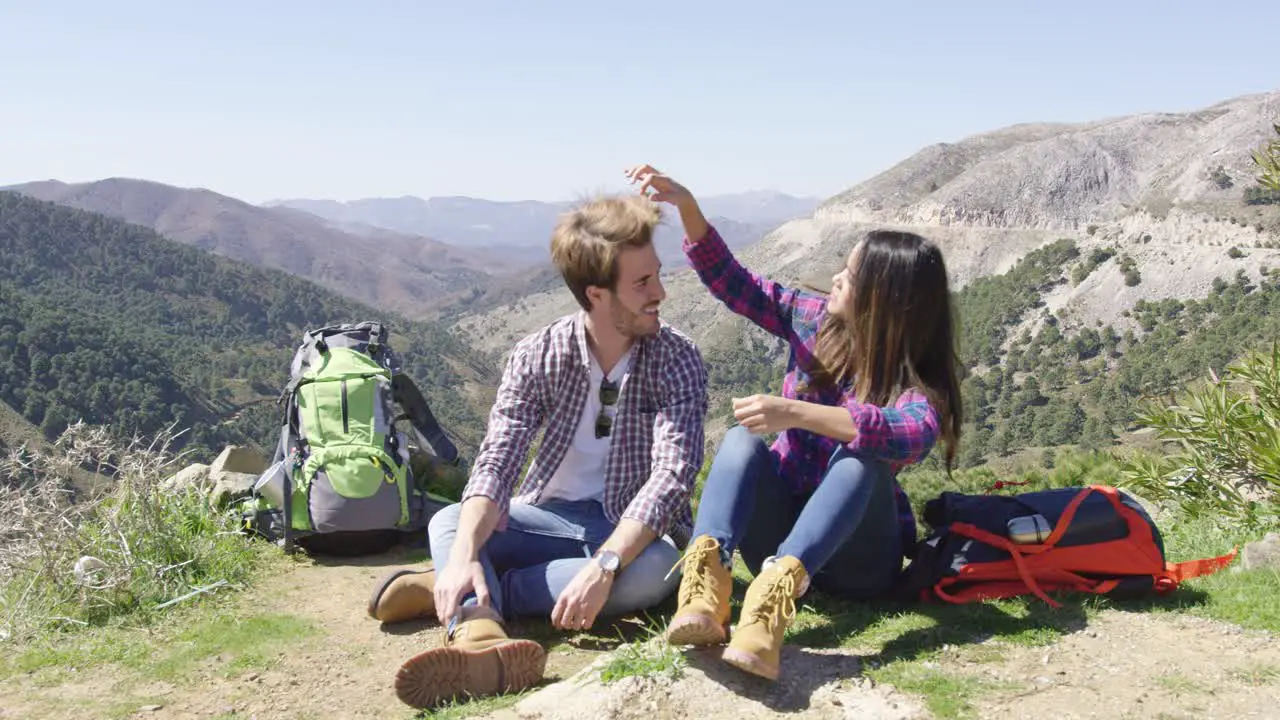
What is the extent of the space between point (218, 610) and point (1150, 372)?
5761 cm

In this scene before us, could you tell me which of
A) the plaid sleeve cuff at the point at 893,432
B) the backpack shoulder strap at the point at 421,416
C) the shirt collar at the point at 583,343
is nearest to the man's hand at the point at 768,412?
the plaid sleeve cuff at the point at 893,432

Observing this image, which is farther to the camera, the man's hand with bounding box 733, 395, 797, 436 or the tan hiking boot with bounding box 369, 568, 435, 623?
the tan hiking boot with bounding box 369, 568, 435, 623

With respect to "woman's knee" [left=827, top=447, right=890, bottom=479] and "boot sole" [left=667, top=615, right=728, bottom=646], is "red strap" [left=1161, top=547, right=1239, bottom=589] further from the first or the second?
"boot sole" [left=667, top=615, right=728, bottom=646]

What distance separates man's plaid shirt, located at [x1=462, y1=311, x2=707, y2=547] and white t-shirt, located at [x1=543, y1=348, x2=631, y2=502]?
0.10 ft

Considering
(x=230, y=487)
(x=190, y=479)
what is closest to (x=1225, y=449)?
(x=230, y=487)

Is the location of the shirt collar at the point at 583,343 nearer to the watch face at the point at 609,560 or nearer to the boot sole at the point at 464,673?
the watch face at the point at 609,560

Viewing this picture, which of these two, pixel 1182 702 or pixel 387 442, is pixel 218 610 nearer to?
pixel 387 442

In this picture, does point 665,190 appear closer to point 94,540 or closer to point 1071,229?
point 94,540

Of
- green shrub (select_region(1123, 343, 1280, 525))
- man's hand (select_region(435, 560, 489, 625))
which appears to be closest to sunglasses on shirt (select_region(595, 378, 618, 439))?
man's hand (select_region(435, 560, 489, 625))

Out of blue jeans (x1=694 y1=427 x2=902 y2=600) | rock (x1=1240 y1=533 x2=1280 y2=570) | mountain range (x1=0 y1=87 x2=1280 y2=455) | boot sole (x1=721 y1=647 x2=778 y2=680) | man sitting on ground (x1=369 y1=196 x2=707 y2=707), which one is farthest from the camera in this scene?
mountain range (x1=0 y1=87 x2=1280 y2=455)

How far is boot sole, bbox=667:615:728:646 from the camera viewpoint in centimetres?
263

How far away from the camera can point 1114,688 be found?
2607 mm

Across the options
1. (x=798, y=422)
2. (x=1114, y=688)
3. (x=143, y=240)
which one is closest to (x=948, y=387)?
(x=798, y=422)

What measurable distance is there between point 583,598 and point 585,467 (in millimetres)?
741
